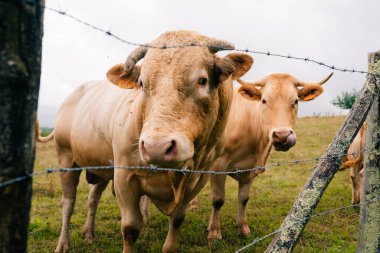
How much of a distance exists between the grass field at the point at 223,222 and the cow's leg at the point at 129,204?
137 cm

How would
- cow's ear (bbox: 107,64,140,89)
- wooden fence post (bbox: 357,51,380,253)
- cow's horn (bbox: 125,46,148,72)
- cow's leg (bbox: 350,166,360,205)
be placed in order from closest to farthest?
wooden fence post (bbox: 357,51,380,253) → cow's horn (bbox: 125,46,148,72) → cow's ear (bbox: 107,64,140,89) → cow's leg (bbox: 350,166,360,205)

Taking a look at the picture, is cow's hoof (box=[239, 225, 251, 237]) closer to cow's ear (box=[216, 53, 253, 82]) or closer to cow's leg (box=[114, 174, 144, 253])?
cow's leg (box=[114, 174, 144, 253])

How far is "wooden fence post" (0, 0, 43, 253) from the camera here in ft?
4.28

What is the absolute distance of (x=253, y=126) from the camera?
253 inches

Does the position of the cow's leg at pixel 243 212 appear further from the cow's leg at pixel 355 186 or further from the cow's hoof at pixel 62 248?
the cow's hoof at pixel 62 248

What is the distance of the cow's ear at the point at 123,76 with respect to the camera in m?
3.88

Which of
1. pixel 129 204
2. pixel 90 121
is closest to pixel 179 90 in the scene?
pixel 129 204

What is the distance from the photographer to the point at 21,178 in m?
1.38

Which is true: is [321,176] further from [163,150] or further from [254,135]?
[254,135]

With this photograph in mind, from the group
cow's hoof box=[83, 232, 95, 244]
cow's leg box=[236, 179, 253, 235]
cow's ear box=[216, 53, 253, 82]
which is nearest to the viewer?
cow's ear box=[216, 53, 253, 82]

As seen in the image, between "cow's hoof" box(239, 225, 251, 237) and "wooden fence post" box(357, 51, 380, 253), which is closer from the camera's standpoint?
"wooden fence post" box(357, 51, 380, 253)

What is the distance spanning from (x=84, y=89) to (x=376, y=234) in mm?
4558

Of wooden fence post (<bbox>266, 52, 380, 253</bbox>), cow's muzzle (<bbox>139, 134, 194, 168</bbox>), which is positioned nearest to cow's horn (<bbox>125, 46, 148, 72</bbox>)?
cow's muzzle (<bbox>139, 134, 194, 168</bbox>)

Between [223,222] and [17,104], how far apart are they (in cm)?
588
